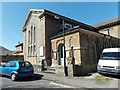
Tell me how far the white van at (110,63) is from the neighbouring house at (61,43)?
7.83 ft

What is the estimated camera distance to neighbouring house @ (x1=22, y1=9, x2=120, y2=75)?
16.2m

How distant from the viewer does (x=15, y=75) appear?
12.1 metres

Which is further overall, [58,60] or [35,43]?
[35,43]

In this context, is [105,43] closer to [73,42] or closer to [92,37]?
[92,37]

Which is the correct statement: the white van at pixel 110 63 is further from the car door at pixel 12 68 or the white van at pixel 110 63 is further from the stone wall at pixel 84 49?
the car door at pixel 12 68

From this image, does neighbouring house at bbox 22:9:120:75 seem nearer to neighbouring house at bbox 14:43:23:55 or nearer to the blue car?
the blue car

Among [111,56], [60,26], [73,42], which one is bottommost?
[111,56]

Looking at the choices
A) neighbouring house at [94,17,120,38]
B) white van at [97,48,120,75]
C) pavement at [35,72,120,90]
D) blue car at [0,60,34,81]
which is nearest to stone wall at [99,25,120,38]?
neighbouring house at [94,17,120,38]

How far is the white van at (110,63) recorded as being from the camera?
1177cm

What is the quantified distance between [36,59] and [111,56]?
13.3 metres

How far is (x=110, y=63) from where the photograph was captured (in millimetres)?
12281

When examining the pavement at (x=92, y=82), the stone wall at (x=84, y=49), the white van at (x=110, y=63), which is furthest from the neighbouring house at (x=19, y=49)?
the white van at (x=110, y=63)

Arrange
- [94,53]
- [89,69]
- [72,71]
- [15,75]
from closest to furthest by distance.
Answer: [15,75] → [72,71] → [89,69] → [94,53]

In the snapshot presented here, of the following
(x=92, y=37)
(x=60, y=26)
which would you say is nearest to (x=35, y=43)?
(x=60, y=26)
